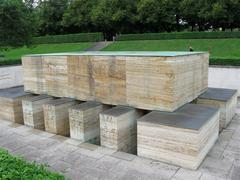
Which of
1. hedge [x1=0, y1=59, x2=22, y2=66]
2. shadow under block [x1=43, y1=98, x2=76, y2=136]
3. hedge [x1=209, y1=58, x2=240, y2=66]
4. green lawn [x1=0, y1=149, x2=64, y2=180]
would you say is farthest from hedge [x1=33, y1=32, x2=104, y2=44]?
green lawn [x1=0, y1=149, x2=64, y2=180]

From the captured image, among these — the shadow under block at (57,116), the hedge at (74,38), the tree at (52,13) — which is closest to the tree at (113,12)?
the hedge at (74,38)

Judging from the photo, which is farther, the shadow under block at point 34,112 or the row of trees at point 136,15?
the row of trees at point 136,15

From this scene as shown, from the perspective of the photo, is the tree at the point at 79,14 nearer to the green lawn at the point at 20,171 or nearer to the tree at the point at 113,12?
the tree at the point at 113,12

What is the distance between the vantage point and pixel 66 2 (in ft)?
132

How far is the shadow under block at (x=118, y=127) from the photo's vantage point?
5.65 meters

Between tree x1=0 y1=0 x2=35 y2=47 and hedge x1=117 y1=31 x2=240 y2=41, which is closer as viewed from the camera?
tree x1=0 y1=0 x2=35 y2=47

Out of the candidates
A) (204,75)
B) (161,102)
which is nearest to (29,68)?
(161,102)

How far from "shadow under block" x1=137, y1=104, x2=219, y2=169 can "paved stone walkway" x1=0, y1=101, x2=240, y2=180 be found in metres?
0.18

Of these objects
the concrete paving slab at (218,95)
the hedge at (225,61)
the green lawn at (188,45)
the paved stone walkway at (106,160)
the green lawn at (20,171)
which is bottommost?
the paved stone walkway at (106,160)

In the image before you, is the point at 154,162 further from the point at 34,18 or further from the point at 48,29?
the point at 48,29

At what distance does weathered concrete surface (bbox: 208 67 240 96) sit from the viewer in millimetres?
10594

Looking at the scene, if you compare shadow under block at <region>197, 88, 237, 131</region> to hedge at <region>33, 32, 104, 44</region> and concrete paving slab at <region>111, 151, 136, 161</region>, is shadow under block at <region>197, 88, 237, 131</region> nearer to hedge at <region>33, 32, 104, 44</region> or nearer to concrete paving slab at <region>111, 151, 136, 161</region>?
concrete paving slab at <region>111, 151, 136, 161</region>

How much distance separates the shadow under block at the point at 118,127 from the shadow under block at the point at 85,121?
0.58 m

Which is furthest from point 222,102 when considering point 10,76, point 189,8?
point 189,8
